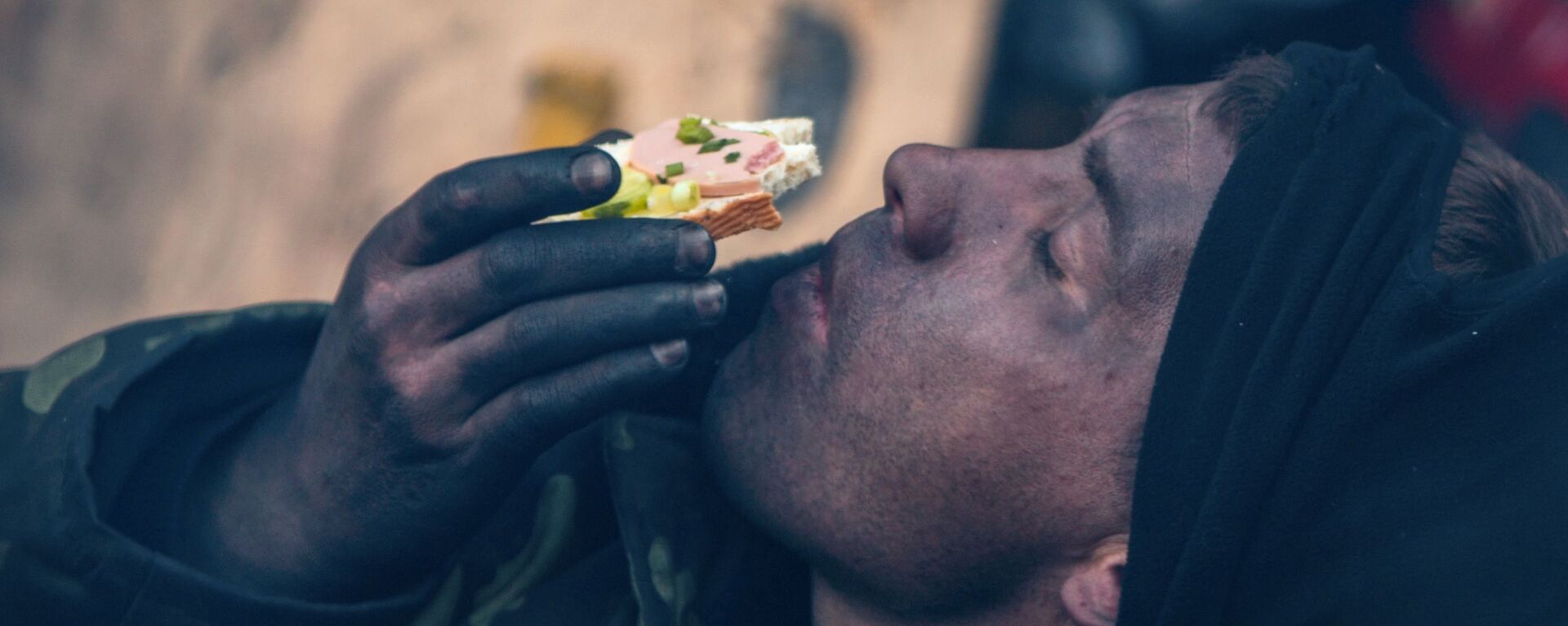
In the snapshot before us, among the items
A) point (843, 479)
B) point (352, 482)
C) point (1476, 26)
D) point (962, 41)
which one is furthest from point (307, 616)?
point (1476, 26)

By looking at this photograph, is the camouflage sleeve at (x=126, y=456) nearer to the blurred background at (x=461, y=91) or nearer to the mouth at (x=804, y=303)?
the mouth at (x=804, y=303)

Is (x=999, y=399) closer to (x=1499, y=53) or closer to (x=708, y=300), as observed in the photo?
(x=708, y=300)

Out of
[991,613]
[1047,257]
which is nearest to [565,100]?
[1047,257]

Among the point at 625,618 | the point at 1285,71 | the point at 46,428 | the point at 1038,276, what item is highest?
the point at 1285,71

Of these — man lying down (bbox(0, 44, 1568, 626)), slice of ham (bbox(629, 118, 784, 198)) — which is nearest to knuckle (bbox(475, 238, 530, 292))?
man lying down (bbox(0, 44, 1568, 626))

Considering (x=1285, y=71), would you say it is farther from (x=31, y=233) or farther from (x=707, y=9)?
(x=31, y=233)

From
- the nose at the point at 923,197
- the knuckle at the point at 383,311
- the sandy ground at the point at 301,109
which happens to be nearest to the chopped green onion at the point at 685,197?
the nose at the point at 923,197

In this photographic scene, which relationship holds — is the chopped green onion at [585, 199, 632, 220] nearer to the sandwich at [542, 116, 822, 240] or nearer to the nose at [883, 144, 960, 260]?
the sandwich at [542, 116, 822, 240]
